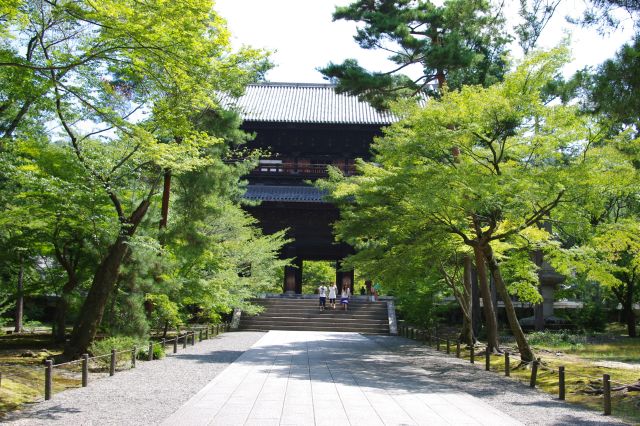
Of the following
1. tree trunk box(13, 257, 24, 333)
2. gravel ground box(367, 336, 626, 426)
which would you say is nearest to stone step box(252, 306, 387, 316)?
gravel ground box(367, 336, 626, 426)

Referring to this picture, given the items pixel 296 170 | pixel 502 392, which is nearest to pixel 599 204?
pixel 502 392

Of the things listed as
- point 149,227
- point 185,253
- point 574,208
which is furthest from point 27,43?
point 574,208

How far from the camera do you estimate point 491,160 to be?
14.3 meters

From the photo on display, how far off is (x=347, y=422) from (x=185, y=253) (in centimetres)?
997

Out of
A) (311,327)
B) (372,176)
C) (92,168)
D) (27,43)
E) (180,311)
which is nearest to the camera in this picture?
(27,43)

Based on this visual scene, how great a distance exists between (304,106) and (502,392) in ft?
82.3

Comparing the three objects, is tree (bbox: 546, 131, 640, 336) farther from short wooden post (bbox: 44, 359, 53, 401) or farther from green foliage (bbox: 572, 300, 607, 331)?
green foliage (bbox: 572, 300, 607, 331)

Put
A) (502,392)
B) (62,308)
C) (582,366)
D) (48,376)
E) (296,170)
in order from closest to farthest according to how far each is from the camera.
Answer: (48,376), (502,392), (582,366), (62,308), (296,170)

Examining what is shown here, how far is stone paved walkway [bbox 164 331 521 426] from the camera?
26.4 feet

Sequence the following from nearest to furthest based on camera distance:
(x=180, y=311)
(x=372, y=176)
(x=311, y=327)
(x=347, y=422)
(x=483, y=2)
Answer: (x=347, y=422) < (x=483, y=2) < (x=372, y=176) < (x=180, y=311) < (x=311, y=327)

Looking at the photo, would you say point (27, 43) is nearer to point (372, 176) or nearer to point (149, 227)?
point (149, 227)

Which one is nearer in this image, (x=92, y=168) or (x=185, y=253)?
(x=92, y=168)

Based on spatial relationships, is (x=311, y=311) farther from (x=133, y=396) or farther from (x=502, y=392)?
(x=133, y=396)

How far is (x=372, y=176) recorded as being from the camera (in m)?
16.0
